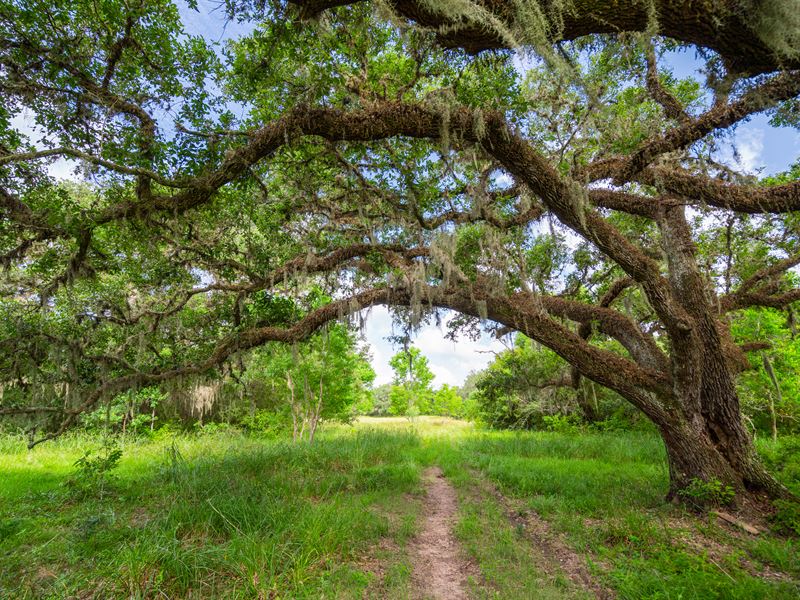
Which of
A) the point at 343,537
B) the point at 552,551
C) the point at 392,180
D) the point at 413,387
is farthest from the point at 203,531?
the point at 413,387

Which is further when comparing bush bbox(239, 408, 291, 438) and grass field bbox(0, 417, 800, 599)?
bush bbox(239, 408, 291, 438)

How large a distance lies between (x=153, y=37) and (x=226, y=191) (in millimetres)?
2014

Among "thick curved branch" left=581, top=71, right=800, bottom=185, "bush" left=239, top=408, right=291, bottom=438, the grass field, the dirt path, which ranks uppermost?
"thick curved branch" left=581, top=71, right=800, bottom=185

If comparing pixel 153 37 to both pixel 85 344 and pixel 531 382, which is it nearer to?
pixel 85 344

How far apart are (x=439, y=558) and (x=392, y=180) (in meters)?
5.56

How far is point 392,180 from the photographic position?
21.2 ft

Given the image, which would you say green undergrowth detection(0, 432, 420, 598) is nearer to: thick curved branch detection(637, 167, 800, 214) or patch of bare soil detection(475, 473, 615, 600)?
patch of bare soil detection(475, 473, 615, 600)

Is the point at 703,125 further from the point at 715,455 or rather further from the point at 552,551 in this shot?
the point at 552,551

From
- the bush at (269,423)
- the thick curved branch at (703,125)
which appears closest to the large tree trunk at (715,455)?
the thick curved branch at (703,125)

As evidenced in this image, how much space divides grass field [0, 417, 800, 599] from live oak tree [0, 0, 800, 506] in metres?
1.24

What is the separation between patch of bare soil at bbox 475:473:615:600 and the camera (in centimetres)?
346

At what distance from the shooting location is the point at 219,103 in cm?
501

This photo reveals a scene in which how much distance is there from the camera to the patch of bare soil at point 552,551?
346cm

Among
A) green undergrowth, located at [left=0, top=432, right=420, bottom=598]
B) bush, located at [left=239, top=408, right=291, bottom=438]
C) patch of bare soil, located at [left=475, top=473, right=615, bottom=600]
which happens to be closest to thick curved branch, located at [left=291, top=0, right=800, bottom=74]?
patch of bare soil, located at [left=475, top=473, right=615, bottom=600]
